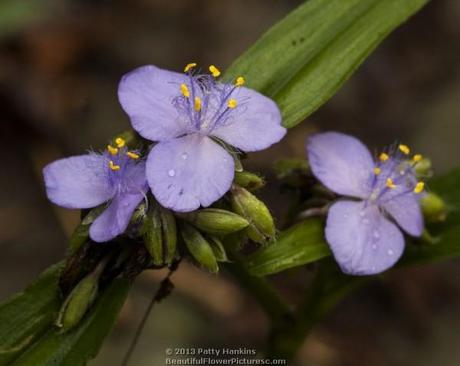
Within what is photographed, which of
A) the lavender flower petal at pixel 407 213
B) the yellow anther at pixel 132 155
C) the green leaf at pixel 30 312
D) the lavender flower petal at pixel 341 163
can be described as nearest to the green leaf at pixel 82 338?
the green leaf at pixel 30 312

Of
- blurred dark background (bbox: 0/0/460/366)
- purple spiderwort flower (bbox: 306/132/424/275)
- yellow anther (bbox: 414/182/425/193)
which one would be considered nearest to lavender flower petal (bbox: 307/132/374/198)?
purple spiderwort flower (bbox: 306/132/424/275)

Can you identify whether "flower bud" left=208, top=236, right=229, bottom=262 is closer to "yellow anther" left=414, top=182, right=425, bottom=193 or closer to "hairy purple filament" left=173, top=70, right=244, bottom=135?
"hairy purple filament" left=173, top=70, right=244, bottom=135

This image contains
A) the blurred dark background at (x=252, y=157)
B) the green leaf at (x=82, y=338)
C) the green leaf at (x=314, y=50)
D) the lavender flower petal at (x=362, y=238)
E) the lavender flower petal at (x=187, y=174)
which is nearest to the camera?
the lavender flower petal at (x=187, y=174)

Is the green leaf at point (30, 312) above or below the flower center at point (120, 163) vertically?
below

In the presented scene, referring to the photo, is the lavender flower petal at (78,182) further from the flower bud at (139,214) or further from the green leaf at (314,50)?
the green leaf at (314,50)

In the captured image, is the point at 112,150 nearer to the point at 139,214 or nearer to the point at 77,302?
the point at 139,214

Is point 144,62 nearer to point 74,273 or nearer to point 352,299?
point 352,299

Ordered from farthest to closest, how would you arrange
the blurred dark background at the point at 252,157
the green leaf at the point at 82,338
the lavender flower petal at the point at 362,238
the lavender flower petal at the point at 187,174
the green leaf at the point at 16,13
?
the green leaf at the point at 16,13
the blurred dark background at the point at 252,157
the lavender flower petal at the point at 362,238
the green leaf at the point at 82,338
the lavender flower petal at the point at 187,174

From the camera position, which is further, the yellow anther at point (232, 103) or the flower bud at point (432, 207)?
the flower bud at point (432, 207)
